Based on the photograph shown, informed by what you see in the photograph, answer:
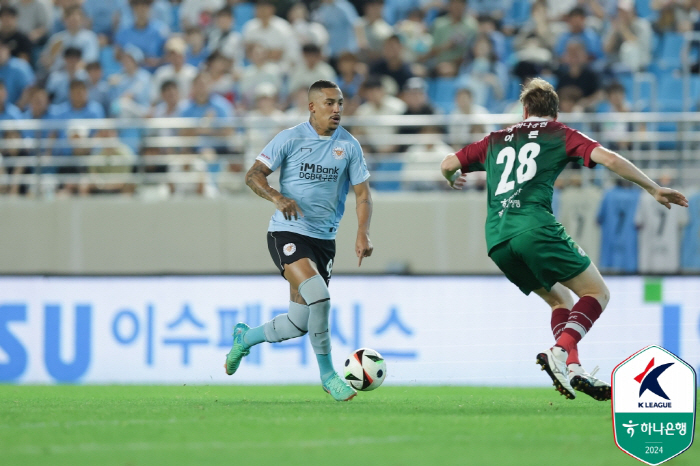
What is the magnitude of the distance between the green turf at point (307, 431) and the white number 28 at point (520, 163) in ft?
4.75

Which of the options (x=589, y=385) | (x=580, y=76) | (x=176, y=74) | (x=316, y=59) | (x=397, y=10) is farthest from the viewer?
(x=397, y=10)

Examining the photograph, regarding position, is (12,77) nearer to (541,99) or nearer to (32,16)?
(32,16)

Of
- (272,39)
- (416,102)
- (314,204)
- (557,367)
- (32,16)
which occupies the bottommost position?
(557,367)

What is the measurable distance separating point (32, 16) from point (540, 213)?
40.2 feet

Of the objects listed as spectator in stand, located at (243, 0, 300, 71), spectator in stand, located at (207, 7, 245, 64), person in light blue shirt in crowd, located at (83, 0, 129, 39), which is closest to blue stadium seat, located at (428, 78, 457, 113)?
spectator in stand, located at (243, 0, 300, 71)

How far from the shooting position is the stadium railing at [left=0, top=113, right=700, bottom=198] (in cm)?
1302

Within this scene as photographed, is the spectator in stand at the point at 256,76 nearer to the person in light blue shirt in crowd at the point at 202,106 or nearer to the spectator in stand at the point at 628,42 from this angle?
the person in light blue shirt in crowd at the point at 202,106

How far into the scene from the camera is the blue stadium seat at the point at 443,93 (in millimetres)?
15055

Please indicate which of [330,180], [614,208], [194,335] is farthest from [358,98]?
[330,180]

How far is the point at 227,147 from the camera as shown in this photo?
1414 centimetres

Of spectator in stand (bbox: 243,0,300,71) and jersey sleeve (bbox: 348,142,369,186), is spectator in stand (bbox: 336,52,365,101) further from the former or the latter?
jersey sleeve (bbox: 348,142,369,186)

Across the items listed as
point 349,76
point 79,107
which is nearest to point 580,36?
point 349,76

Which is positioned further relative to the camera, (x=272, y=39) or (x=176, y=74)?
(x=272, y=39)

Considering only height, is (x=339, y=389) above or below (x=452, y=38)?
below
